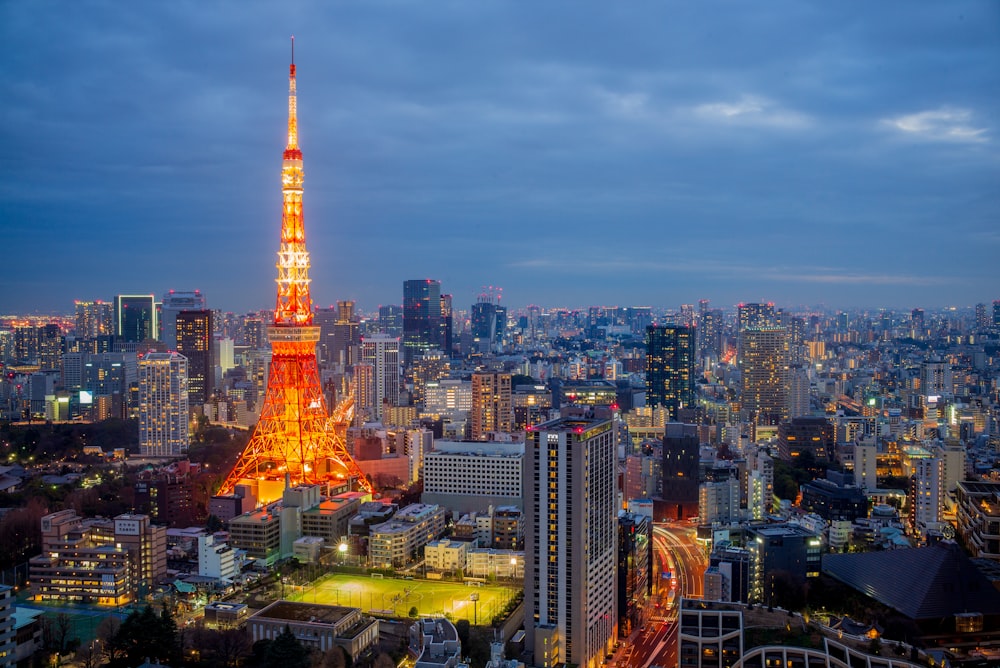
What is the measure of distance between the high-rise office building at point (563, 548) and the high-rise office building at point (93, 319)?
21.6 metres

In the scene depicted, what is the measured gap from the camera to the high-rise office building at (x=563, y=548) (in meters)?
8.25

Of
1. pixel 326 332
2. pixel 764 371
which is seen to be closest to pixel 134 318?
pixel 326 332

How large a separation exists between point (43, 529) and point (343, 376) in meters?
15.7

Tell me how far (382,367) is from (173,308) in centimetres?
889

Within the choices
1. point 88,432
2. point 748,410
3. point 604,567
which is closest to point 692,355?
point 748,410

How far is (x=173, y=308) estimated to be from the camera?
3073 cm

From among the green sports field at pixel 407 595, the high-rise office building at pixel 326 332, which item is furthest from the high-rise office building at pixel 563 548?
the high-rise office building at pixel 326 332

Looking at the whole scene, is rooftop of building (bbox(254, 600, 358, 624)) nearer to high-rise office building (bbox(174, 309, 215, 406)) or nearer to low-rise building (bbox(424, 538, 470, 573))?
low-rise building (bbox(424, 538, 470, 573))

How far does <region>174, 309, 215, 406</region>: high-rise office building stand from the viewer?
991 inches

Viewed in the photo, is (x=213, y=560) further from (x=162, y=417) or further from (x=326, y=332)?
(x=326, y=332)

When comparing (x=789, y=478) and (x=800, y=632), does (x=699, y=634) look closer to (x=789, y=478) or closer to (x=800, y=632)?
(x=800, y=632)

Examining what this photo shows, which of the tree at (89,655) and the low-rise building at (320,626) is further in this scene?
the low-rise building at (320,626)

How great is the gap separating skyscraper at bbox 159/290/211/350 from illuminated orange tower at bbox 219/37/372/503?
1356 centimetres

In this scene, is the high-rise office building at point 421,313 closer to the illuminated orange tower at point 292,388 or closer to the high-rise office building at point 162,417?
the high-rise office building at point 162,417
